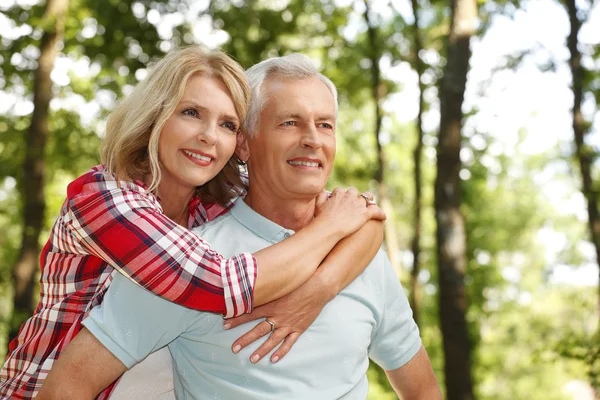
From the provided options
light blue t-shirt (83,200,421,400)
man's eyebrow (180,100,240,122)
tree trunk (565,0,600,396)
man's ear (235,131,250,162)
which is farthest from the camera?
tree trunk (565,0,600,396)

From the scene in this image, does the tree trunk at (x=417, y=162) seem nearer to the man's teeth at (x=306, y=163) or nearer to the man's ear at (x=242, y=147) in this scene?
the man's ear at (x=242, y=147)

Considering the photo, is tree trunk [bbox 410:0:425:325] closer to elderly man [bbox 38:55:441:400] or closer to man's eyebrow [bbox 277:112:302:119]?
elderly man [bbox 38:55:441:400]

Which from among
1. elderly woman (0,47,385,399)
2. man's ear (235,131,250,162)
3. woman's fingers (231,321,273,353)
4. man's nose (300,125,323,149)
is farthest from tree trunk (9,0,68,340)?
woman's fingers (231,321,273,353)

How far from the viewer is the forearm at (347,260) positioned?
2553mm

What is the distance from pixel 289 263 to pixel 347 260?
32 centimetres

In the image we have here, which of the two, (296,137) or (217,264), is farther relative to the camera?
(296,137)

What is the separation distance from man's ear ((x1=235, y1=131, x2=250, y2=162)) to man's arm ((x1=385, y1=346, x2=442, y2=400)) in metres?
1.13

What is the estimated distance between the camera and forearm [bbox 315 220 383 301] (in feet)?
8.38

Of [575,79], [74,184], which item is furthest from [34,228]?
[575,79]

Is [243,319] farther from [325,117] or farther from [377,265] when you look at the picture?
[325,117]

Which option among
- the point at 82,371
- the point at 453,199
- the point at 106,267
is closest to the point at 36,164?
the point at 453,199

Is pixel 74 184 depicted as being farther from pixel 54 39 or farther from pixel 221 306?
pixel 54 39

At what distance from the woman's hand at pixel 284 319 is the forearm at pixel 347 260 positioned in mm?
49

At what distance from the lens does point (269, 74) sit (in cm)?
291
